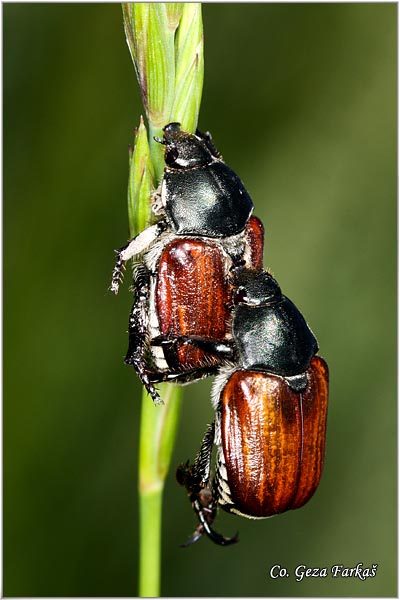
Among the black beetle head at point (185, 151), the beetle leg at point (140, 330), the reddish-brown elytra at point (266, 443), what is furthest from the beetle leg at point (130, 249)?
the reddish-brown elytra at point (266, 443)

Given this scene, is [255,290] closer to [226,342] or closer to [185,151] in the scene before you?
[226,342]

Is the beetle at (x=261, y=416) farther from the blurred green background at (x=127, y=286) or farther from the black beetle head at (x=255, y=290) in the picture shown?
the blurred green background at (x=127, y=286)

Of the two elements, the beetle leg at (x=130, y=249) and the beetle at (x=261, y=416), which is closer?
the beetle leg at (x=130, y=249)

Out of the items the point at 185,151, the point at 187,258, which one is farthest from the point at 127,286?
the point at 185,151

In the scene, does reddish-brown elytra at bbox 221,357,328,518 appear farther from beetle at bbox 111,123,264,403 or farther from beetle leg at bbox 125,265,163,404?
beetle leg at bbox 125,265,163,404

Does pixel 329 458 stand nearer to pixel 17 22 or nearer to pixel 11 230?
pixel 11 230

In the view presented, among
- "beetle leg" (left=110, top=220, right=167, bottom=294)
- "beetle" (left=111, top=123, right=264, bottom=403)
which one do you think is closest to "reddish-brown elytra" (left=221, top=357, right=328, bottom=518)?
"beetle" (left=111, top=123, right=264, bottom=403)

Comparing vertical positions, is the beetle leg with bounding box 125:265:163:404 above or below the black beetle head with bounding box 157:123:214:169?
below
